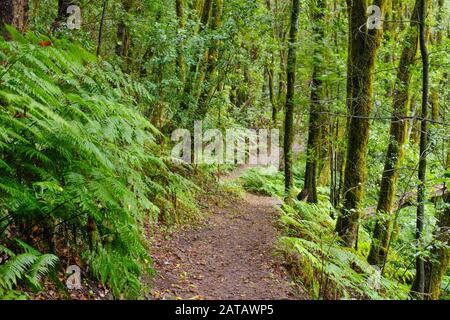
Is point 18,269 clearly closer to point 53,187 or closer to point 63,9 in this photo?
point 53,187

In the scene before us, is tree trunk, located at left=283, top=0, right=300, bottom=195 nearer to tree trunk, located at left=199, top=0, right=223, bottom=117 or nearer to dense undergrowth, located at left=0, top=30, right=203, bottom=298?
tree trunk, located at left=199, top=0, right=223, bottom=117

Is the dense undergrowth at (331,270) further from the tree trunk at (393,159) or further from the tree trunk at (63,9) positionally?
the tree trunk at (63,9)

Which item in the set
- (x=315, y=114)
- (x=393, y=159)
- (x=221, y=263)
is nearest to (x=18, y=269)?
(x=221, y=263)

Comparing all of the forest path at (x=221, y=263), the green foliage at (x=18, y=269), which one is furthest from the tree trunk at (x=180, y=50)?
the green foliage at (x=18, y=269)

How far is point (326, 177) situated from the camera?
17.6 meters

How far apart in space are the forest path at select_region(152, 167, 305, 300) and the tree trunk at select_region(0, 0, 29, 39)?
12.3 ft

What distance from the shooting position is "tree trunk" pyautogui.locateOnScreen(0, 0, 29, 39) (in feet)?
15.9

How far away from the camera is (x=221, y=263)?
623 centimetres

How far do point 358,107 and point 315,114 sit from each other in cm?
332

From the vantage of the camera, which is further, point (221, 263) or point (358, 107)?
point (358, 107)

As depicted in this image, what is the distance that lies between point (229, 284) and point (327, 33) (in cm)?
787

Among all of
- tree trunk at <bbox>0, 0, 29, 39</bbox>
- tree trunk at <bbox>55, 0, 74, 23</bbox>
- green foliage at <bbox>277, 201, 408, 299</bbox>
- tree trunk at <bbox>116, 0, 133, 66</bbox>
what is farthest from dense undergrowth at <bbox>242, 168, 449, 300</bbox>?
tree trunk at <bbox>116, 0, 133, 66</bbox>

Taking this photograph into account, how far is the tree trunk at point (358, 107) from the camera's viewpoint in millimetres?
7047

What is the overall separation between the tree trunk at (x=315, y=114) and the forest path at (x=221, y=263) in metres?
2.20
